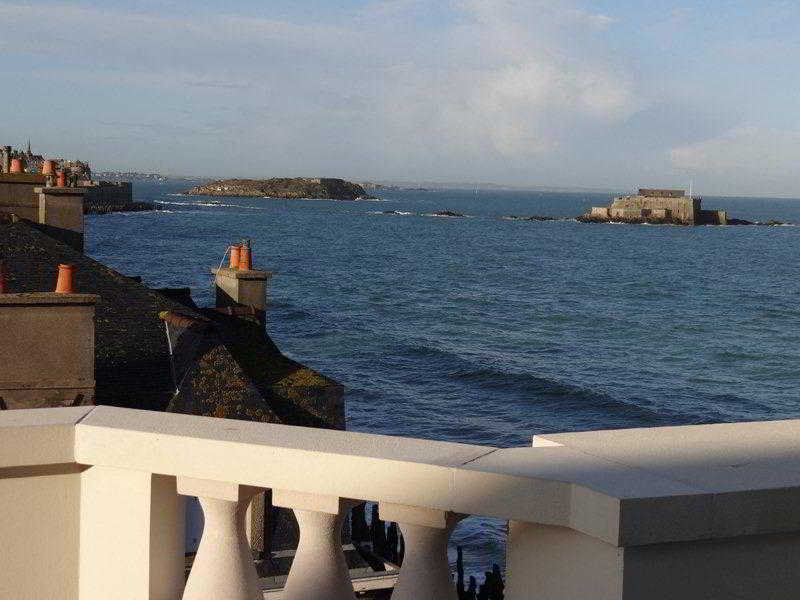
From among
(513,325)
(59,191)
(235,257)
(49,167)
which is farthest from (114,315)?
(513,325)

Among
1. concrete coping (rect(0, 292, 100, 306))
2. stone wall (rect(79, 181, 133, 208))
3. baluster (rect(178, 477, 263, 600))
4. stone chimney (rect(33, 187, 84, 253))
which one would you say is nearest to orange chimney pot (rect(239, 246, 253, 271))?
stone chimney (rect(33, 187, 84, 253))

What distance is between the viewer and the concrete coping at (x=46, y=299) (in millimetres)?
11518

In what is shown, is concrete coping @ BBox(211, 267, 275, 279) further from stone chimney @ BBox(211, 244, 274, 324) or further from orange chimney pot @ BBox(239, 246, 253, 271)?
orange chimney pot @ BBox(239, 246, 253, 271)

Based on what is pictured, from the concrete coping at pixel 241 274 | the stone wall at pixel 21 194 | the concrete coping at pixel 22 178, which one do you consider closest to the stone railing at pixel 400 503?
the concrete coping at pixel 241 274

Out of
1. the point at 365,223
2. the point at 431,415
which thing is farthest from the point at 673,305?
the point at 365,223

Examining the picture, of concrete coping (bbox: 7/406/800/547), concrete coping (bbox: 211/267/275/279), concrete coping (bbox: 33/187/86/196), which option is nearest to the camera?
concrete coping (bbox: 7/406/800/547)

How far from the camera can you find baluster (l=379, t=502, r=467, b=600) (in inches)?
105

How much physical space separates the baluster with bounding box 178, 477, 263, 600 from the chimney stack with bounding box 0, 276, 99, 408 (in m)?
9.08

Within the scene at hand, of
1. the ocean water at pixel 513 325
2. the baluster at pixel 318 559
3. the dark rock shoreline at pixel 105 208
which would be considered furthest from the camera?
the dark rock shoreline at pixel 105 208

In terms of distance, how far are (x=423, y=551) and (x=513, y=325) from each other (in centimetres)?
6645

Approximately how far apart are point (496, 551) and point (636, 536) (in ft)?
59.3

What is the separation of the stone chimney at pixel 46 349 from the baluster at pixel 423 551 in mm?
9341

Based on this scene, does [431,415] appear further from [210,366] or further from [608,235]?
[608,235]

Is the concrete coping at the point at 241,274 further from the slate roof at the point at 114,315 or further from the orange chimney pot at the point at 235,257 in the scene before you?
the slate roof at the point at 114,315
